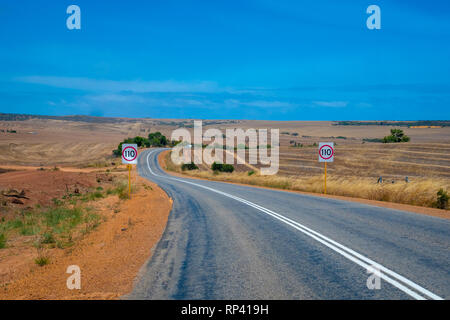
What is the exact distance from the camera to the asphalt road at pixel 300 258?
490cm

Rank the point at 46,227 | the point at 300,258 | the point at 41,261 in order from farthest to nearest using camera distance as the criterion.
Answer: the point at 46,227 < the point at 41,261 < the point at 300,258

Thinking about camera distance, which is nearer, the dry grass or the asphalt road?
the asphalt road

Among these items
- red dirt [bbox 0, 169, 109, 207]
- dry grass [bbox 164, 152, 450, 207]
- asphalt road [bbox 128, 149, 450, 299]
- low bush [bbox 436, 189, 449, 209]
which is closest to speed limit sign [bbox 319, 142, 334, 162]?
dry grass [bbox 164, 152, 450, 207]

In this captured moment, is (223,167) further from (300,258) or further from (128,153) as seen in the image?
(300,258)

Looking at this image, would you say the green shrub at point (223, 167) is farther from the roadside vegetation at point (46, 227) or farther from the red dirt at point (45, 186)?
the roadside vegetation at point (46, 227)

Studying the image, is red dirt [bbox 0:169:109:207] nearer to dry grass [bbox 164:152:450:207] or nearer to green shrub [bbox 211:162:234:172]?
dry grass [bbox 164:152:450:207]

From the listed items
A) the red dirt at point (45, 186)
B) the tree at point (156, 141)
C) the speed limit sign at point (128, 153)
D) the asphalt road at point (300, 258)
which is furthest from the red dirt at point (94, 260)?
the tree at point (156, 141)

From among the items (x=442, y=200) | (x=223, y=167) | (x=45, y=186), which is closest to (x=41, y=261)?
(x=442, y=200)

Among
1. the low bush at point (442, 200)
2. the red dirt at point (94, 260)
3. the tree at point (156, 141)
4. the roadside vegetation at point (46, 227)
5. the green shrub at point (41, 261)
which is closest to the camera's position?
the red dirt at point (94, 260)

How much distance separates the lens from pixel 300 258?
6473mm

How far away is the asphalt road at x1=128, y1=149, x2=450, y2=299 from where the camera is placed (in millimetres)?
4898

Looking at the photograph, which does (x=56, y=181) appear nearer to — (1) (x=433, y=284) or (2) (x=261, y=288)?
(2) (x=261, y=288)
